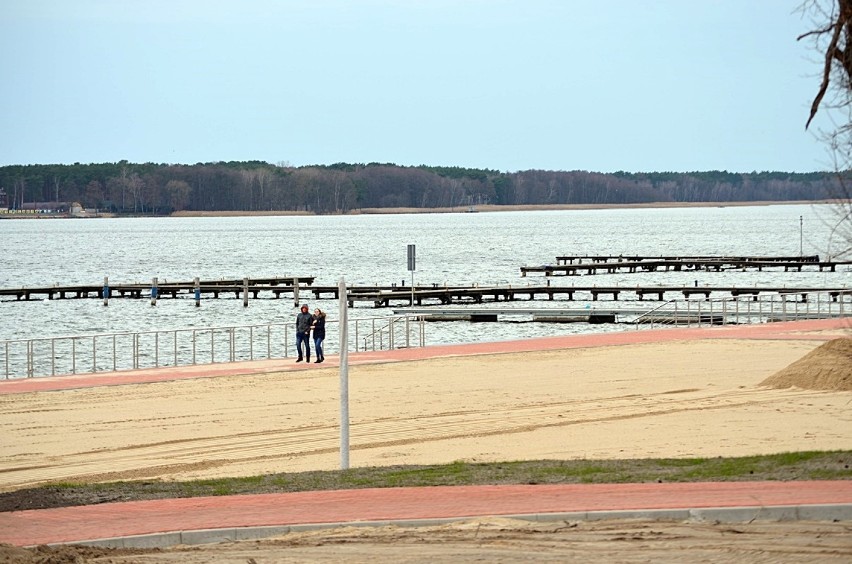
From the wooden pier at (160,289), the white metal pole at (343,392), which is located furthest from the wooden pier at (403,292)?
the white metal pole at (343,392)

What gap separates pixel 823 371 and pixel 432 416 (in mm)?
7339

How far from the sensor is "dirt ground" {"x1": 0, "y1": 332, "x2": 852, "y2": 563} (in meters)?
11.0

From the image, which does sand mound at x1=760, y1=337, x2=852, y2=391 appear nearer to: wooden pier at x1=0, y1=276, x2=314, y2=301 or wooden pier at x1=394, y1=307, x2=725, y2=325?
wooden pier at x1=394, y1=307, x2=725, y2=325

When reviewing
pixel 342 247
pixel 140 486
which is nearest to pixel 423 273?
pixel 342 247

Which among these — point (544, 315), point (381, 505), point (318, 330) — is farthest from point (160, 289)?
point (381, 505)

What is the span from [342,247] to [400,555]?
179 meters

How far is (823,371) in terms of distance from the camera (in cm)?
2400

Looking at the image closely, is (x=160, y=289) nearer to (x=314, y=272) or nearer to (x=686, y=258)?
(x=314, y=272)

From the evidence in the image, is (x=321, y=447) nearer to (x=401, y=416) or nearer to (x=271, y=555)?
(x=401, y=416)

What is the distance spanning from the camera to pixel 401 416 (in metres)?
23.6

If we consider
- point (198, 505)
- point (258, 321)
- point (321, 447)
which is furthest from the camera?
point (258, 321)

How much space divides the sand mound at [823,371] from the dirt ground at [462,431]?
0.23 meters

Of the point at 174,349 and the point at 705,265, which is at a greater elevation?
the point at 705,265

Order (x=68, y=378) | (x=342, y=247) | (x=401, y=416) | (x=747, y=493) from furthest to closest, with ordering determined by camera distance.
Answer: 1. (x=342, y=247)
2. (x=68, y=378)
3. (x=401, y=416)
4. (x=747, y=493)
